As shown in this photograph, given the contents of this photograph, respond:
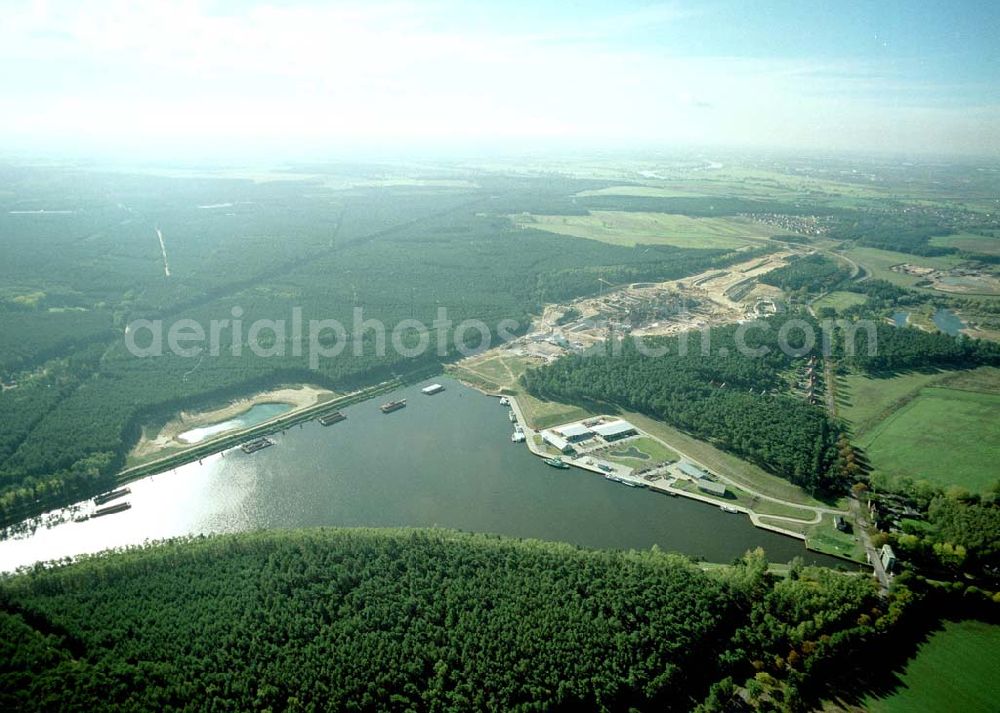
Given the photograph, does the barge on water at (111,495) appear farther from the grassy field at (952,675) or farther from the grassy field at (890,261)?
the grassy field at (890,261)

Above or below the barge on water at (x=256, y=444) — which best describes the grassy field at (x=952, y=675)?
below

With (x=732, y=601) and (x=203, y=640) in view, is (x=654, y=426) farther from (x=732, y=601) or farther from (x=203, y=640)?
(x=203, y=640)

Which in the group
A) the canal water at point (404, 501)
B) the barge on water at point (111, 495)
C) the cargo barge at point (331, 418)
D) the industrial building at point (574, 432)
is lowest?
the barge on water at point (111, 495)

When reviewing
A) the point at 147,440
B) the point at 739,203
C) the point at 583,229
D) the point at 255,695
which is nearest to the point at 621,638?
the point at 255,695

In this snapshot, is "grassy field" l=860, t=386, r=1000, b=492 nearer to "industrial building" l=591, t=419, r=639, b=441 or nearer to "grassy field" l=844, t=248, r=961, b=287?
"industrial building" l=591, t=419, r=639, b=441

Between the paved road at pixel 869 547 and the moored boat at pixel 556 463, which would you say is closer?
the paved road at pixel 869 547

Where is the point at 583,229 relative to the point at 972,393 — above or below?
above

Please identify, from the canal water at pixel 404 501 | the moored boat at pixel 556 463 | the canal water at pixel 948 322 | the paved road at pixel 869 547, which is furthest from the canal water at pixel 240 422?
the canal water at pixel 948 322
